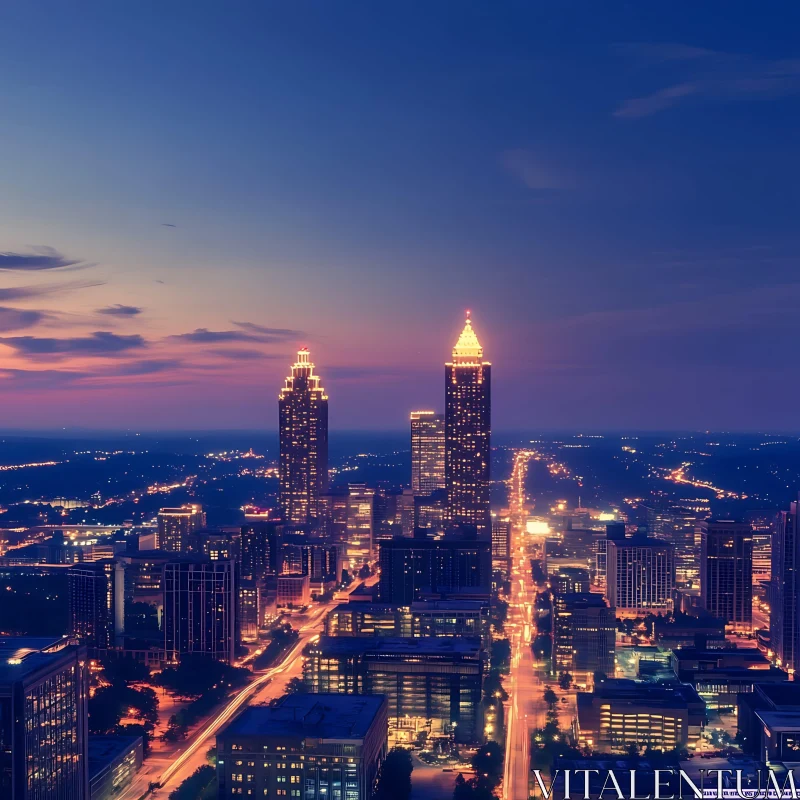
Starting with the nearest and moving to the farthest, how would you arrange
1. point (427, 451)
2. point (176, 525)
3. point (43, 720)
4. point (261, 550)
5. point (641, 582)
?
point (43, 720)
point (641, 582)
point (261, 550)
point (176, 525)
point (427, 451)

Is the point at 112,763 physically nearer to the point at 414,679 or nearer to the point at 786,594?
the point at 414,679

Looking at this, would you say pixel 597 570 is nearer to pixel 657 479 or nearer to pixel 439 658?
pixel 439 658

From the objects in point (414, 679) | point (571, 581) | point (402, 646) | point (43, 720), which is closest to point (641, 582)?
point (571, 581)

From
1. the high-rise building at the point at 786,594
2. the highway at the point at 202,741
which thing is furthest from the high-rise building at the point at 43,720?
the high-rise building at the point at 786,594

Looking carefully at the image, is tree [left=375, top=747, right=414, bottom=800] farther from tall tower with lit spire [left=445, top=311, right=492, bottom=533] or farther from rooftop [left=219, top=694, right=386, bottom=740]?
tall tower with lit spire [left=445, top=311, right=492, bottom=533]

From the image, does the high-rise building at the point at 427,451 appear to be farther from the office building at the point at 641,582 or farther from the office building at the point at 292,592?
the office building at the point at 641,582

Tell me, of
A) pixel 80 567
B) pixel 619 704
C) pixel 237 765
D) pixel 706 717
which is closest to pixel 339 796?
pixel 237 765

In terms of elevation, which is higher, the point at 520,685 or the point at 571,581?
the point at 571,581
